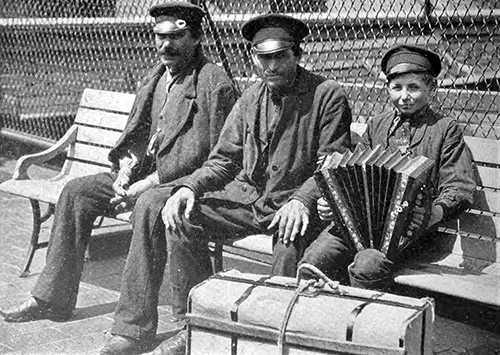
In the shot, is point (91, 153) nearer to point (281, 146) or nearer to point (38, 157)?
point (38, 157)

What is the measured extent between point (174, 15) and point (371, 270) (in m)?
2.30

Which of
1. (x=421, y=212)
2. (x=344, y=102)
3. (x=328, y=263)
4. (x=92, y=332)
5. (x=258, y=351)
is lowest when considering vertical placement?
(x=92, y=332)

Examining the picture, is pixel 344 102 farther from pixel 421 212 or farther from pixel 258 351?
pixel 258 351

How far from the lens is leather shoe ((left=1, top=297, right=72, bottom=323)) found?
5.18 m

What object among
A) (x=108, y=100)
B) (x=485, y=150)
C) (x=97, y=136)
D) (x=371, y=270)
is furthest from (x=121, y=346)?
(x=108, y=100)

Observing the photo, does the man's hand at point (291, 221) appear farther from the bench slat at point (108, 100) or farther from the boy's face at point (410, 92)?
the bench slat at point (108, 100)

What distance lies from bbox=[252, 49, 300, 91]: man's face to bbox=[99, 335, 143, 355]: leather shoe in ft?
5.42

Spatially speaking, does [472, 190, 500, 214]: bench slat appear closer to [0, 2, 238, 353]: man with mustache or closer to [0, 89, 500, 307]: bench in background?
[0, 89, 500, 307]: bench in background

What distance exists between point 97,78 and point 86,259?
392cm

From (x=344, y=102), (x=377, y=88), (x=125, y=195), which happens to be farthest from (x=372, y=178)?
(x=377, y=88)

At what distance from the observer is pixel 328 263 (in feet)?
14.0

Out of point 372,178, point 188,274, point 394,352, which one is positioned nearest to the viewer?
point 394,352

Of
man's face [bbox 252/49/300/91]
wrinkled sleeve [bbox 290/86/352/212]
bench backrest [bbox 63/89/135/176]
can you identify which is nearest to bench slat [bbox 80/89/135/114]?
bench backrest [bbox 63/89/135/176]

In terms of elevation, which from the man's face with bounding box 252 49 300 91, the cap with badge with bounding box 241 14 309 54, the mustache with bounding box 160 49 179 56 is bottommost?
the man's face with bounding box 252 49 300 91
